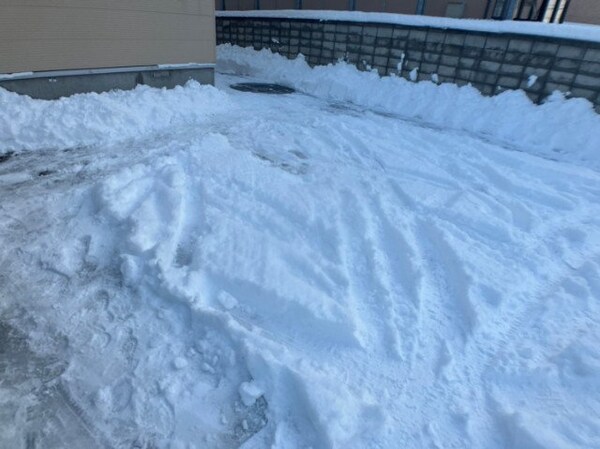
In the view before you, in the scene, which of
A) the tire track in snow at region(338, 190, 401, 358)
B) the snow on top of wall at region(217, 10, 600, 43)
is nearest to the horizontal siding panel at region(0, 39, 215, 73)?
the snow on top of wall at region(217, 10, 600, 43)

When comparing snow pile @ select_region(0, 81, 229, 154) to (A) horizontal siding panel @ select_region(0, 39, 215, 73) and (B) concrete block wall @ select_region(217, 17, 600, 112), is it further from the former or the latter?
(B) concrete block wall @ select_region(217, 17, 600, 112)

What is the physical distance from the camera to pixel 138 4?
604 centimetres

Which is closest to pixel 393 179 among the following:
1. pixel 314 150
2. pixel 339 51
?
pixel 314 150

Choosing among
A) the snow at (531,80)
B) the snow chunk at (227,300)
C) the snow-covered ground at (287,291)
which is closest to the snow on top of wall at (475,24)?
the snow at (531,80)

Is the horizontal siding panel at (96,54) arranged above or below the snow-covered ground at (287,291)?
above

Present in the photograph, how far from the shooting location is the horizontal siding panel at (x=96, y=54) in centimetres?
512

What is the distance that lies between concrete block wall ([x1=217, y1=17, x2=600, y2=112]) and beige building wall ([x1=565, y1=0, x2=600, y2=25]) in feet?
27.1

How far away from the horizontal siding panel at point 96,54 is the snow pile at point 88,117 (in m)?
0.46

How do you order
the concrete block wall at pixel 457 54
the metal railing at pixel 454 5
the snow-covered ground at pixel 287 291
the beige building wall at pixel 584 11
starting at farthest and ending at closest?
the beige building wall at pixel 584 11
the metal railing at pixel 454 5
the concrete block wall at pixel 457 54
the snow-covered ground at pixel 287 291

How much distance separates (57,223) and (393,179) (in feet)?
11.6

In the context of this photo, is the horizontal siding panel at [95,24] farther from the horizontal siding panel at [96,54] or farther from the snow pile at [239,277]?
the snow pile at [239,277]

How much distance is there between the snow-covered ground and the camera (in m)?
1.97

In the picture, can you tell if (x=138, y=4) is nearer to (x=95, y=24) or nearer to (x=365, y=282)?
(x=95, y=24)

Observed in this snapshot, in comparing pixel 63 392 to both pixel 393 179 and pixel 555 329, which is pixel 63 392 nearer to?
pixel 555 329
